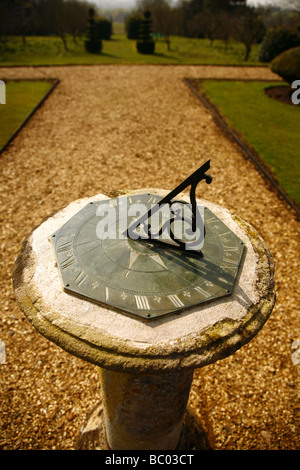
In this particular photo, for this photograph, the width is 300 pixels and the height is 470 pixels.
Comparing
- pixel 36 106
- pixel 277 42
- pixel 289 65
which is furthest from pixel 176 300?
pixel 277 42

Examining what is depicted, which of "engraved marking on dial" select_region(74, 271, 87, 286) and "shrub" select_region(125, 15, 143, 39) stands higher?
"shrub" select_region(125, 15, 143, 39)

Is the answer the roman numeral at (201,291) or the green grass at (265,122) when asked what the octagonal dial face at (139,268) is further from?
the green grass at (265,122)

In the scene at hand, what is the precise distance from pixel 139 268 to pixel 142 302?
1.16 ft

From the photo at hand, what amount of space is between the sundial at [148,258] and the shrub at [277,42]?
22.1 meters

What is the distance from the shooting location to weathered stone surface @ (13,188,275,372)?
2129 millimetres

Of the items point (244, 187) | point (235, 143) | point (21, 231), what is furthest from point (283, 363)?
point (235, 143)

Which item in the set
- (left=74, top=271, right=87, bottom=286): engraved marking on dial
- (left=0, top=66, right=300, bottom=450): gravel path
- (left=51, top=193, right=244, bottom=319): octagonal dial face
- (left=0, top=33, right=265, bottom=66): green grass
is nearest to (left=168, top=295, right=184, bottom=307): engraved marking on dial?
(left=51, top=193, right=244, bottom=319): octagonal dial face

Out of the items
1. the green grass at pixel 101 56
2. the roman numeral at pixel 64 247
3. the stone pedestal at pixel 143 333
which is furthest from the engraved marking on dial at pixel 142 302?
the green grass at pixel 101 56

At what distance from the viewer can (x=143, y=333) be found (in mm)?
2207

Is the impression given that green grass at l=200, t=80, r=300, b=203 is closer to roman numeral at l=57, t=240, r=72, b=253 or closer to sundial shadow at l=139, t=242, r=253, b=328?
sundial shadow at l=139, t=242, r=253, b=328

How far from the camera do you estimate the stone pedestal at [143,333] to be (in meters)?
2.14

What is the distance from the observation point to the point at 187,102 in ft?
43.3

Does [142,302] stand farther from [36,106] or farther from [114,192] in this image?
[36,106]

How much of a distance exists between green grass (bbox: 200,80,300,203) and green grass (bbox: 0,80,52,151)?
7.59 meters
